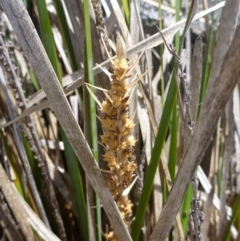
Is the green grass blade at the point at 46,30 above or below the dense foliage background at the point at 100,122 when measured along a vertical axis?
above

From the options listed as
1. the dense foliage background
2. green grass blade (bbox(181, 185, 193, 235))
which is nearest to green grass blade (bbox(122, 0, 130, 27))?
the dense foliage background

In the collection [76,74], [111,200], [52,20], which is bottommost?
[111,200]

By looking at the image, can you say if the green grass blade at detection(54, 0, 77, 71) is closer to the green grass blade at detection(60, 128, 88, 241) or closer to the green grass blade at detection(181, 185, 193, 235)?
the green grass blade at detection(60, 128, 88, 241)

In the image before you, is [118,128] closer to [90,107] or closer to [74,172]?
[90,107]

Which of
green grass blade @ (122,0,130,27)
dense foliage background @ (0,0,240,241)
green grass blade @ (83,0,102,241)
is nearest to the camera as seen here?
A: dense foliage background @ (0,0,240,241)

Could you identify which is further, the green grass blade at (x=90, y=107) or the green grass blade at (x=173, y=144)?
the green grass blade at (x=173, y=144)

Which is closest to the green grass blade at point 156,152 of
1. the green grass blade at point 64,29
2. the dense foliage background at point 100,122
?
the dense foliage background at point 100,122

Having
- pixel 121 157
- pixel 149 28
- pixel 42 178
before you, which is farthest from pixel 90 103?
pixel 149 28

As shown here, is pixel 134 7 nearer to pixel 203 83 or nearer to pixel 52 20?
pixel 203 83

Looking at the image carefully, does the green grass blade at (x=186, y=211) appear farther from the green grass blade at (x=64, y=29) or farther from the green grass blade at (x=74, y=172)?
the green grass blade at (x=64, y=29)
